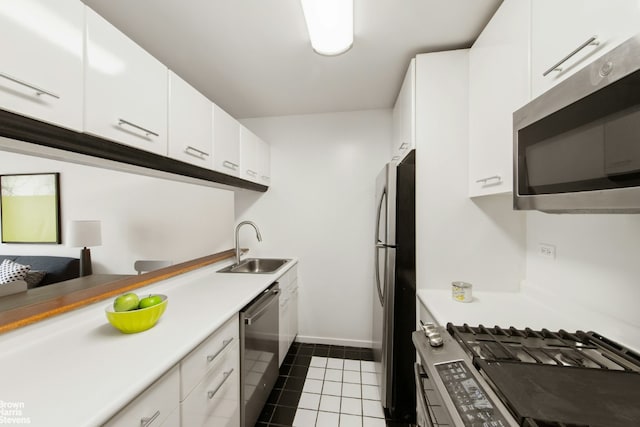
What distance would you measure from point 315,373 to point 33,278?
1896 mm

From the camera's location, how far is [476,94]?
4.47 ft

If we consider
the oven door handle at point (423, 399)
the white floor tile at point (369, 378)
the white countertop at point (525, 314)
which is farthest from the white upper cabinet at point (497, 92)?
the white floor tile at point (369, 378)

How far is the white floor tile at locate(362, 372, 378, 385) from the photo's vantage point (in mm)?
1956

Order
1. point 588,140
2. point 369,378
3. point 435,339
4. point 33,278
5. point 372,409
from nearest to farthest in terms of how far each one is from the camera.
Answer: point 588,140
point 435,339
point 33,278
point 372,409
point 369,378

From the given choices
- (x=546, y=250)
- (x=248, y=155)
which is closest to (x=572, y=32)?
(x=546, y=250)

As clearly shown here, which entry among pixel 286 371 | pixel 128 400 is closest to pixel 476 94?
pixel 128 400

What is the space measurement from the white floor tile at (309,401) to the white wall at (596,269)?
5.18 feet

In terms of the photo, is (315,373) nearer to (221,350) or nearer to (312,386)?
(312,386)

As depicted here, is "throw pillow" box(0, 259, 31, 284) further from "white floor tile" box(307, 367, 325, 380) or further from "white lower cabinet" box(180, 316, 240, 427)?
"white floor tile" box(307, 367, 325, 380)

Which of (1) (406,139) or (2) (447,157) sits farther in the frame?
(1) (406,139)

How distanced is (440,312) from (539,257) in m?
0.67

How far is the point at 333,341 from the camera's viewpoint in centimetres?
251

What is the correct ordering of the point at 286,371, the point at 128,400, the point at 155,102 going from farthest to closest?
the point at 286,371, the point at 155,102, the point at 128,400

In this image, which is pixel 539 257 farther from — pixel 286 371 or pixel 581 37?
pixel 286 371
